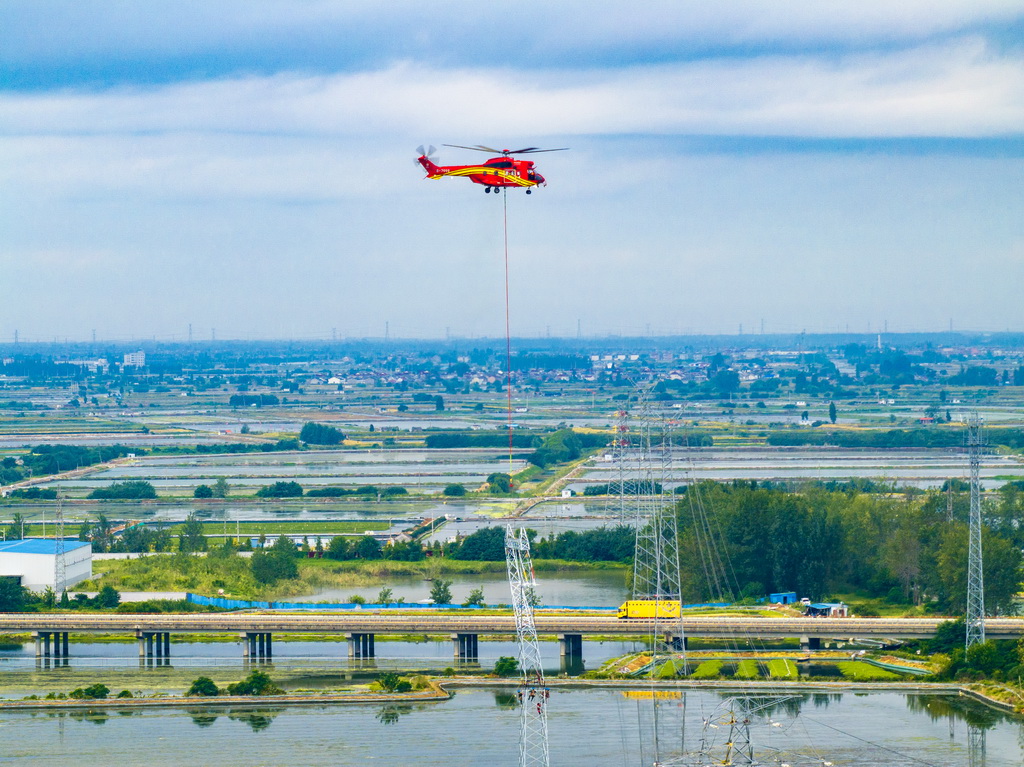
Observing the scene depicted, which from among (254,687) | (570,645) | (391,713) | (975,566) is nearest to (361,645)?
(570,645)

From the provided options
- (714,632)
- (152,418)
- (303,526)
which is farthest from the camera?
(152,418)

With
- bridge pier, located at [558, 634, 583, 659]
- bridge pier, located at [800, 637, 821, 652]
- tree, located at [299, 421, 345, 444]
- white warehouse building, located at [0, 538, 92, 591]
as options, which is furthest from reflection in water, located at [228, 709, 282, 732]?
tree, located at [299, 421, 345, 444]

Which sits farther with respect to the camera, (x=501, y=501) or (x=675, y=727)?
(x=501, y=501)

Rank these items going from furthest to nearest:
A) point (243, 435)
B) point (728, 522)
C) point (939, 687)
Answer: point (243, 435) → point (728, 522) → point (939, 687)

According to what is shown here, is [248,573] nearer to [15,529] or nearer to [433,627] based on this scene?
[433,627]

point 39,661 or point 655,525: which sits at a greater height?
point 655,525

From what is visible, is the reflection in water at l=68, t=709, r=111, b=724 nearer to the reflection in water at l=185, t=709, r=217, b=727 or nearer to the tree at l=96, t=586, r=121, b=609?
the reflection in water at l=185, t=709, r=217, b=727

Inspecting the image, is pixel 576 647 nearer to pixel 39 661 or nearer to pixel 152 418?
pixel 39 661

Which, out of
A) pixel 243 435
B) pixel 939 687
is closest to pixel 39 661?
pixel 939 687

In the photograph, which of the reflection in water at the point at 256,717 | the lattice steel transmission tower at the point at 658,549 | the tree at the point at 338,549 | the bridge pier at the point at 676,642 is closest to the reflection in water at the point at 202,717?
the reflection in water at the point at 256,717
